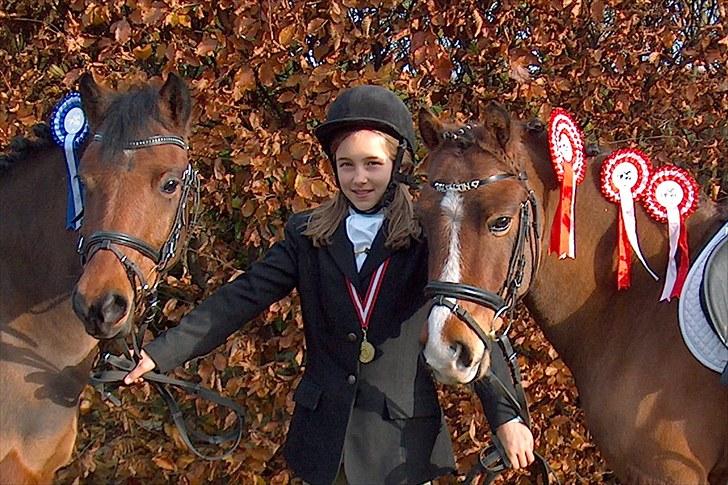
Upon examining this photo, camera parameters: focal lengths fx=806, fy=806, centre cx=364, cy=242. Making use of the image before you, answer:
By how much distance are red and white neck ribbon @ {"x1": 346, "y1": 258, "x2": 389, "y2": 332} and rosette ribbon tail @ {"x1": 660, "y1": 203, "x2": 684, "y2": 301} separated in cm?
89

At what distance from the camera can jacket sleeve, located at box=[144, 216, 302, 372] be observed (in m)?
2.63

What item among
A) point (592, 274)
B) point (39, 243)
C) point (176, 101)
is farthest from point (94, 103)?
point (592, 274)

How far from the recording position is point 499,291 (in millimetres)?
2416

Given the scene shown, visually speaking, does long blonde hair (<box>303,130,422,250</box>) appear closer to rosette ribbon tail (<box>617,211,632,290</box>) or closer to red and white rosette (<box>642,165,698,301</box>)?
rosette ribbon tail (<box>617,211,632,290</box>)

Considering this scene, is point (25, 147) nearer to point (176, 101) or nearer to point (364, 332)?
point (176, 101)

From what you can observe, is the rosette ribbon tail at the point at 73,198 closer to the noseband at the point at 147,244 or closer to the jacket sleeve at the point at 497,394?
the noseband at the point at 147,244

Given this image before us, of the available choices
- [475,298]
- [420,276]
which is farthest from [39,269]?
[475,298]

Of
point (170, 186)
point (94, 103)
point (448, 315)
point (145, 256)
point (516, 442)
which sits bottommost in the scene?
point (516, 442)

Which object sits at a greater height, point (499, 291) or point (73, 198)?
point (73, 198)

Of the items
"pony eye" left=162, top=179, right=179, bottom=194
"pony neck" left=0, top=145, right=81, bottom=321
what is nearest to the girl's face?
"pony eye" left=162, top=179, right=179, bottom=194

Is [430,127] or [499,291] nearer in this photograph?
[499,291]

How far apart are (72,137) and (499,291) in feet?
5.08

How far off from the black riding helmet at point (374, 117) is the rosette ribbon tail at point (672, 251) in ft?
2.89

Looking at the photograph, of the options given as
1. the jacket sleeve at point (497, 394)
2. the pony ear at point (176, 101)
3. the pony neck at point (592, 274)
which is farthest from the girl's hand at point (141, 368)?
the pony neck at point (592, 274)
